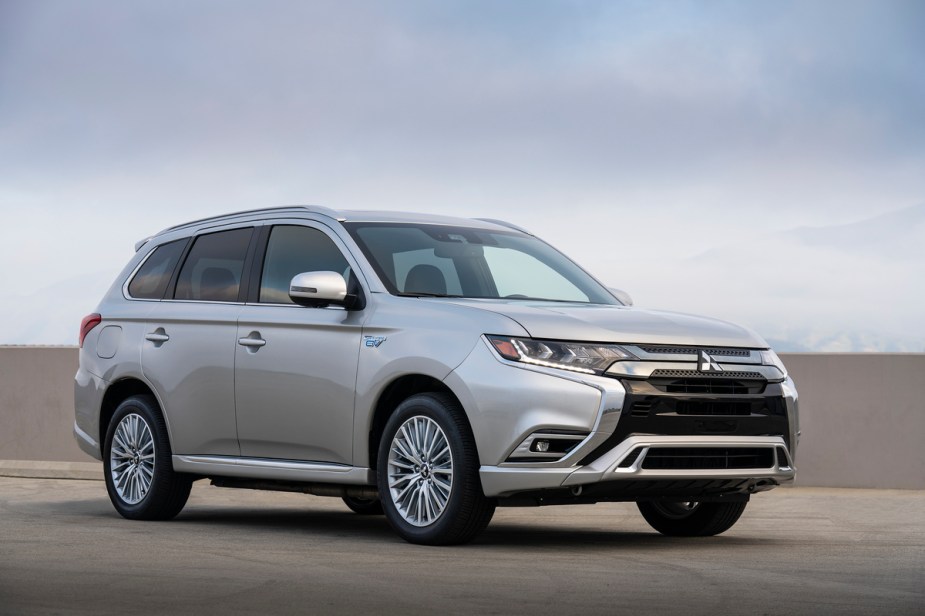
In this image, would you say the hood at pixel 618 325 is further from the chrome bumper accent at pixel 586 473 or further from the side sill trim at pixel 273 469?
the side sill trim at pixel 273 469

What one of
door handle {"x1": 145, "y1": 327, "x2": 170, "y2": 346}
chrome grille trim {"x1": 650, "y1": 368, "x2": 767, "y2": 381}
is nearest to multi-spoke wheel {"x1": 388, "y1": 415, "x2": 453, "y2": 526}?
chrome grille trim {"x1": 650, "y1": 368, "x2": 767, "y2": 381}

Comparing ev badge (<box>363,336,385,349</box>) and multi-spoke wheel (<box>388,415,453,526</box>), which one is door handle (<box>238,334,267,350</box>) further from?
multi-spoke wheel (<box>388,415,453,526</box>)

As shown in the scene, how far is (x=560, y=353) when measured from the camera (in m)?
7.63

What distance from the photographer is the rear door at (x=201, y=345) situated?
939 cm

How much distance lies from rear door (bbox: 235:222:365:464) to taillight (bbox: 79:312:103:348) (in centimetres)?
193

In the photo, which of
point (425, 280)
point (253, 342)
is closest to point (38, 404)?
point (253, 342)

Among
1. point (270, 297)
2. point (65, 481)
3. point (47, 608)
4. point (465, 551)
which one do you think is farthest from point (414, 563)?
point (65, 481)

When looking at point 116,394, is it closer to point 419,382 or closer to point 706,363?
point 419,382

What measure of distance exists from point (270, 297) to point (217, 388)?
0.68m

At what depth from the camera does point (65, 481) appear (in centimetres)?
1445

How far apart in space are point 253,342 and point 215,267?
1.03 meters

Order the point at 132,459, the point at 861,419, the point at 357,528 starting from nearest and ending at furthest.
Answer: the point at 357,528, the point at 132,459, the point at 861,419

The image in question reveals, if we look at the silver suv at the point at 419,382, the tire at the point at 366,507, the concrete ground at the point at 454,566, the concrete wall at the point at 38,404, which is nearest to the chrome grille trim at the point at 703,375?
the silver suv at the point at 419,382

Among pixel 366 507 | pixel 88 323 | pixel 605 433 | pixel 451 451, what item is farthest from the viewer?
pixel 366 507
